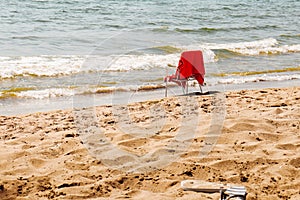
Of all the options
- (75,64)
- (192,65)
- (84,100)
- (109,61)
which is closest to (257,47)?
(109,61)

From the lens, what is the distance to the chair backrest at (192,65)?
7.77m

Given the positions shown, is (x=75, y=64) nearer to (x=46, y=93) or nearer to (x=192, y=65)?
(x=46, y=93)

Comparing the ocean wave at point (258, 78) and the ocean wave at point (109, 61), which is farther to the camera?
the ocean wave at point (109, 61)

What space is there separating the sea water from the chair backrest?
37.8 inches

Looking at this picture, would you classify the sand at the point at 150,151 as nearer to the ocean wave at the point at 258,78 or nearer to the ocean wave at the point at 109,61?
the ocean wave at the point at 258,78

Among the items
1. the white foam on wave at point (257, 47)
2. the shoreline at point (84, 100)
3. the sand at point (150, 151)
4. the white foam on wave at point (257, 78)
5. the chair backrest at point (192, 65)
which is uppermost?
the chair backrest at point (192, 65)

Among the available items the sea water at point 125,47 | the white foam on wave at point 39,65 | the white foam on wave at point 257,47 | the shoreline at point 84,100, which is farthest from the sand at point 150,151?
the white foam on wave at point 257,47

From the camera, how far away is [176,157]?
4.81 meters

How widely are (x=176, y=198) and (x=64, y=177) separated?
1184 millimetres

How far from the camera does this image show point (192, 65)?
779 cm

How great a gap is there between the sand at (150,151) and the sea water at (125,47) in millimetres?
1682

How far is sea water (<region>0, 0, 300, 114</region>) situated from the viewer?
8.90 meters

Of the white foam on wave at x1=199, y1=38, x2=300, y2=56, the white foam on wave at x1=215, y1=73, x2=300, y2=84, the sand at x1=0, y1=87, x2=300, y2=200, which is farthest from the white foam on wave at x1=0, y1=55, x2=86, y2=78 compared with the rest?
the white foam on wave at x1=199, y1=38, x2=300, y2=56

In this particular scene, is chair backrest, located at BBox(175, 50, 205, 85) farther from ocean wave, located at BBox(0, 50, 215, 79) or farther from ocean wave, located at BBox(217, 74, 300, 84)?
ocean wave, located at BBox(0, 50, 215, 79)
